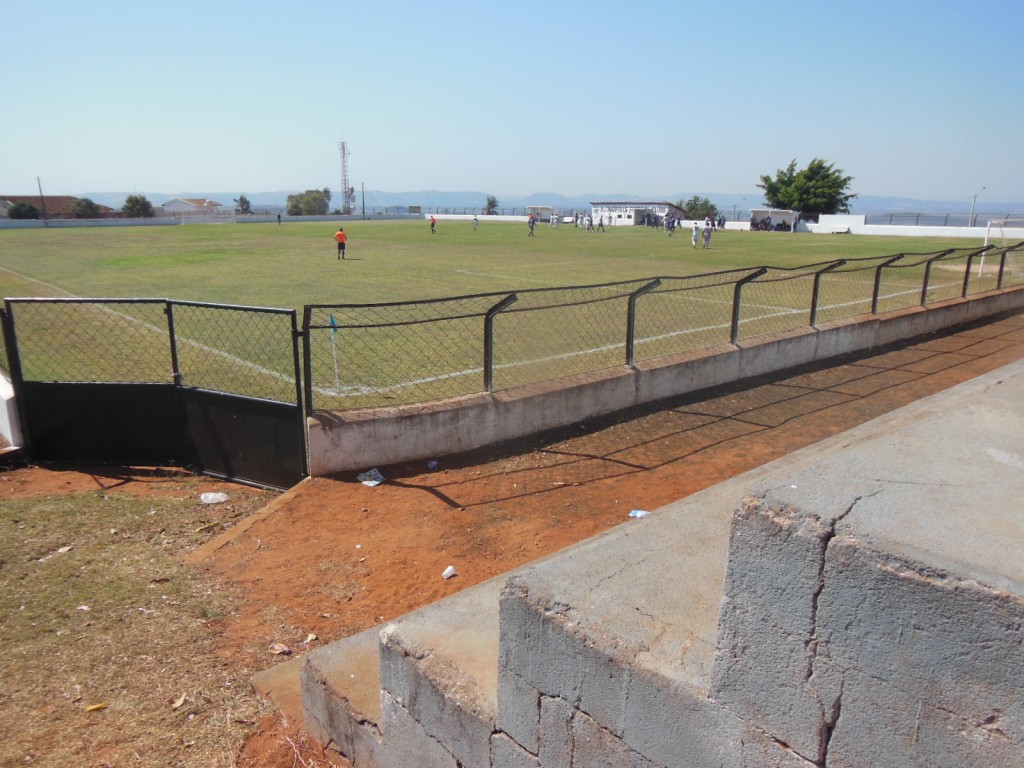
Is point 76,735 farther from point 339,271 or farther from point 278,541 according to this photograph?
point 339,271

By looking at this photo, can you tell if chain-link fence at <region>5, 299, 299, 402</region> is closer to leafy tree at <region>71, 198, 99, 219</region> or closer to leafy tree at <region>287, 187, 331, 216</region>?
leafy tree at <region>71, 198, 99, 219</region>

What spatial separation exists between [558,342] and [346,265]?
18.0 meters

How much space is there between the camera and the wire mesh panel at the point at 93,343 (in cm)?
1052

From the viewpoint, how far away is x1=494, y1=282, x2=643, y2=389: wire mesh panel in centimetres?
1015

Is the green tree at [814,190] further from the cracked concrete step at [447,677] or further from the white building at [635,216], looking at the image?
the cracked concrete step at [447,677]

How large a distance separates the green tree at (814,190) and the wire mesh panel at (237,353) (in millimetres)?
66257

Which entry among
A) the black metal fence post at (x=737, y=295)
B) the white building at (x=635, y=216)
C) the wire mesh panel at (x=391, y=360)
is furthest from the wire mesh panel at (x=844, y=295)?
the white building at (x=635, y=216)

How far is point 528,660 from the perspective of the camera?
8.78ft

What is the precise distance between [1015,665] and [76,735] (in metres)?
4.16

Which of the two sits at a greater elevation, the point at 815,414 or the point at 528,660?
the point at 528,660

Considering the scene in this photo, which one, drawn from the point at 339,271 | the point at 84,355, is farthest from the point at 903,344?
the point at 339,271

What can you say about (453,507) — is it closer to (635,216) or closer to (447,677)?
(447,677)

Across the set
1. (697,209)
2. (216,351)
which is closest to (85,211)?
(697,209)

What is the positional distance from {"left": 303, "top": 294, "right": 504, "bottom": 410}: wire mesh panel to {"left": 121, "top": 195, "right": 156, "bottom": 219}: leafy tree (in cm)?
8225
